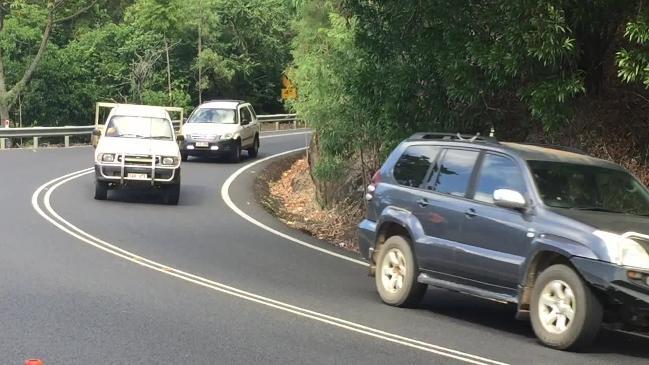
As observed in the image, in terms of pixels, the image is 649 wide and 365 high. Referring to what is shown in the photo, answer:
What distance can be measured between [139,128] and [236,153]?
9955mm

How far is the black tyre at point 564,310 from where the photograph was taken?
7457 mm

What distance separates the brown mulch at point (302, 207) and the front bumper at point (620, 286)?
8.11m

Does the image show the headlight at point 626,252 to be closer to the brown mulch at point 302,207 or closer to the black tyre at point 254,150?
the brown mulch at point 302,207

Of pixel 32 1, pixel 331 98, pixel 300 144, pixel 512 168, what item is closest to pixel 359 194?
pixel 331 98

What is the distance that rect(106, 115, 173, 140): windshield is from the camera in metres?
18.9

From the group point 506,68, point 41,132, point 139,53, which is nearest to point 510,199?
point 506,68

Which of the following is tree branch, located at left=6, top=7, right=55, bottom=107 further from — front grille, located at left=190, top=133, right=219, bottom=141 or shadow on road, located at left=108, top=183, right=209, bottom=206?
shadow on road, located at left=108, top=183, right=209, bottom=206

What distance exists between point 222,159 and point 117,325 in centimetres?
2245

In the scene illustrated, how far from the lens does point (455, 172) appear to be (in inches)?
364

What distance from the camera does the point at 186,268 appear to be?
1150cm

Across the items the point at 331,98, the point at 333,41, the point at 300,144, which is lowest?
the point at 300,144

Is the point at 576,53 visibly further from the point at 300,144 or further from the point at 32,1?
the point at 32,1

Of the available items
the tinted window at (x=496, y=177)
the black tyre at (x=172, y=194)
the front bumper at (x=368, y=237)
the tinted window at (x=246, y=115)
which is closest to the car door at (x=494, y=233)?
the tinted window at (x=496, y=177)

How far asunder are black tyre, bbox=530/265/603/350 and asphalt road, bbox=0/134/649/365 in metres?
0.15
